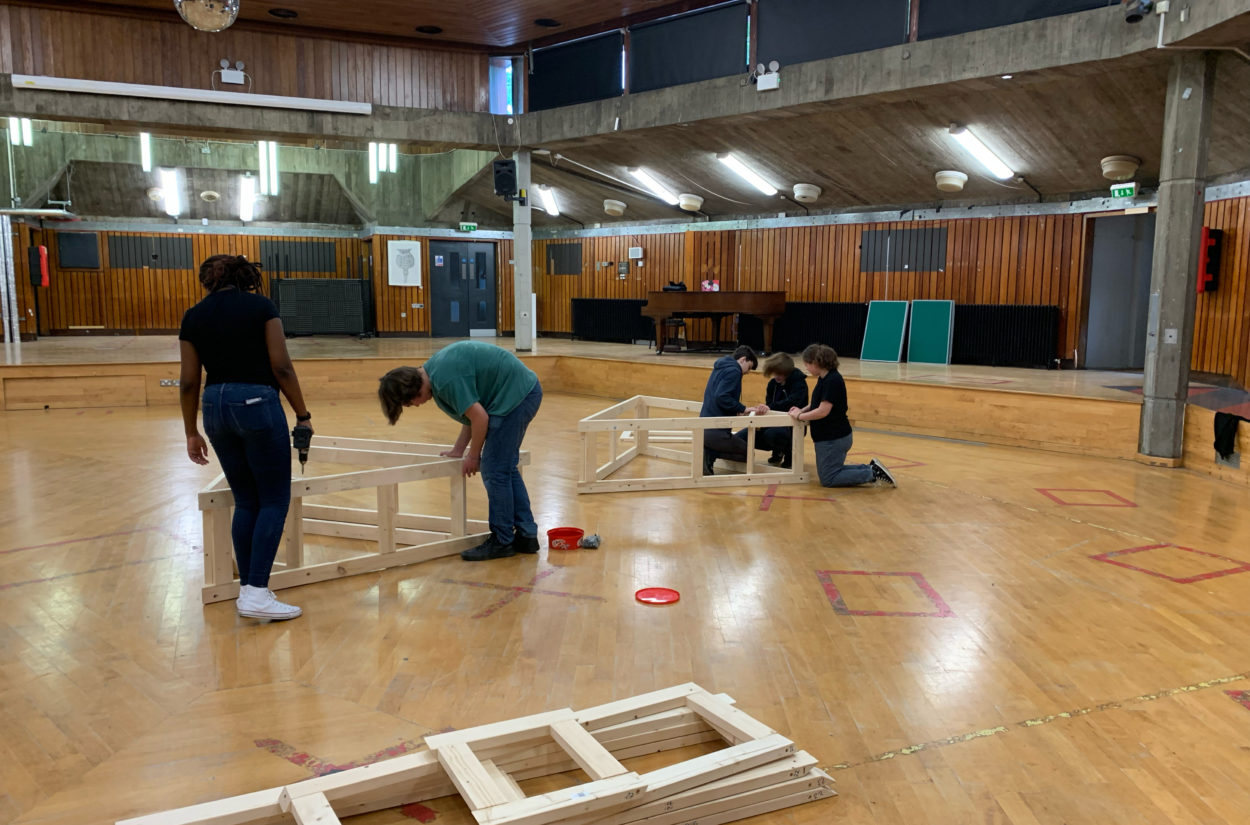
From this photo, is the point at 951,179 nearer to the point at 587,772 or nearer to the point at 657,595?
the point at 657,595

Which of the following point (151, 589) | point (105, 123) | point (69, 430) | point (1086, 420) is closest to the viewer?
point (151, 589)

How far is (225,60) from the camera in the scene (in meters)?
11.2

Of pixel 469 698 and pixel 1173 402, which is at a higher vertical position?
pixel 1173 402

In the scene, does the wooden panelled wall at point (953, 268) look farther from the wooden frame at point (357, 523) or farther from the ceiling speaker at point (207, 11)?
the ceiling speaker at point (207, 11)

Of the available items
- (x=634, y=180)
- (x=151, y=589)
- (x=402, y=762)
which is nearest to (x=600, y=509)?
(x=151, y=589)

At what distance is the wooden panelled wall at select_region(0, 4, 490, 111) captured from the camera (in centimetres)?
1058

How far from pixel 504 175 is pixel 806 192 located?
179 inches

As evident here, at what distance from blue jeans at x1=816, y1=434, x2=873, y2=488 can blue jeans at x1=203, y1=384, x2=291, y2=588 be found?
A: 3.97 meters

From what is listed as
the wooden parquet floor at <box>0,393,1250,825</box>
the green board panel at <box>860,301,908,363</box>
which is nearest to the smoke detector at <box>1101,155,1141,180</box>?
the green board panel at <box>860,301,908,363</box>

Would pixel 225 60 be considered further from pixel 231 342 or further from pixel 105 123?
pixel 231 342

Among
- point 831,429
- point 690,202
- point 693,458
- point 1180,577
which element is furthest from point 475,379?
point 690,202

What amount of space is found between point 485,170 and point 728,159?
4798mm

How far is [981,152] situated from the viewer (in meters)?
11.0

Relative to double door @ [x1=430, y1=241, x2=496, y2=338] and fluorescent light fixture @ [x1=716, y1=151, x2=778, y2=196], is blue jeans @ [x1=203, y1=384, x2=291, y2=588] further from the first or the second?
double door @ [x1=430, y1=241, x2=496, y2=338]
